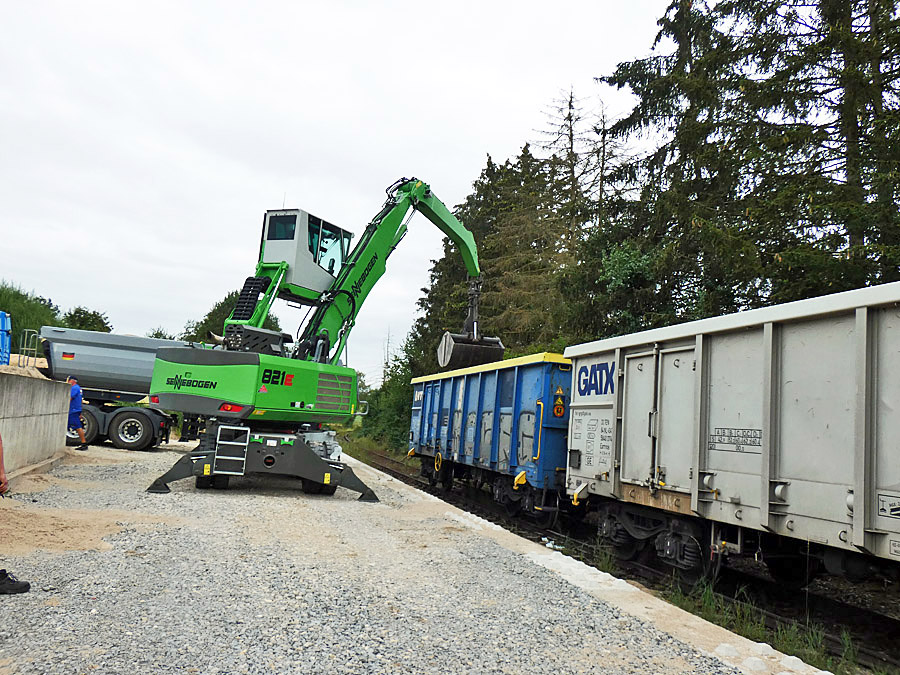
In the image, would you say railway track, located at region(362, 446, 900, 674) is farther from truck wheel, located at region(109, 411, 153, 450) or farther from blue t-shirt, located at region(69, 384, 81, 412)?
truck wheel, located at region(109, 411, 153, 450)

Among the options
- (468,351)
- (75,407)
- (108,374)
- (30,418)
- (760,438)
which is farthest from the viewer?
(108,374)

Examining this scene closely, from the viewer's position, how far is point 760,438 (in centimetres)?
608

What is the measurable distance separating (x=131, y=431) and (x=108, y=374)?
1.75 metres

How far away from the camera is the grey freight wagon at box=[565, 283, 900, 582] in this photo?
16.4ft

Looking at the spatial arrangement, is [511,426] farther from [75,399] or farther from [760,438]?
[75,399]

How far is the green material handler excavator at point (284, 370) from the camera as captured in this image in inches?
441

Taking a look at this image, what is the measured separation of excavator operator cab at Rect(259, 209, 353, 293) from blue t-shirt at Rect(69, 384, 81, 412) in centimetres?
795

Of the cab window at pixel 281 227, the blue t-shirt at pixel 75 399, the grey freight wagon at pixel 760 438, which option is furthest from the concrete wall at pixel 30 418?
the grey freight wagon at pixel 760 438

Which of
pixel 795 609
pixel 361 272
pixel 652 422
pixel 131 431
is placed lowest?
pixel 795 609

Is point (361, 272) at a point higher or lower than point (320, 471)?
higher

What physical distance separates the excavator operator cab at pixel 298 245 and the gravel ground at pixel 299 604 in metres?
4.35

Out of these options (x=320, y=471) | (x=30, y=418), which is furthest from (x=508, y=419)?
(x=30, y=418)

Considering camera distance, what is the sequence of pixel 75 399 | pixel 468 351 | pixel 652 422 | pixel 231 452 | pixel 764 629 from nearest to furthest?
pixel 764 629, pixel 652 422, pixel 231 452, pixel 468 351, pixel 75 399

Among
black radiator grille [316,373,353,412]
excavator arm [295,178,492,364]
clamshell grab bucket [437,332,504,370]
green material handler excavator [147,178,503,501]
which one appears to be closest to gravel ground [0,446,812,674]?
green material handler excavator [147,178,503,501]
